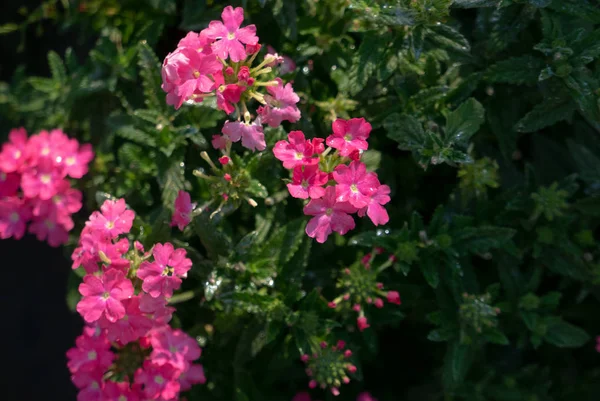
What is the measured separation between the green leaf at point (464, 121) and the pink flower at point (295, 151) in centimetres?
50

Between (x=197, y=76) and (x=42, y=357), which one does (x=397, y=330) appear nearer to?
(x=197, y=76)

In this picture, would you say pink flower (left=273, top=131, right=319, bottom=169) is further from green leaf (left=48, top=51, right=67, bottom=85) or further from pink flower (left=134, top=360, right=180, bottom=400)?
green leaf (left=48, top=51, right=67, bottom=85)

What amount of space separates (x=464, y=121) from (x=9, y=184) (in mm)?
1593

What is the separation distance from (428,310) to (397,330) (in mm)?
448

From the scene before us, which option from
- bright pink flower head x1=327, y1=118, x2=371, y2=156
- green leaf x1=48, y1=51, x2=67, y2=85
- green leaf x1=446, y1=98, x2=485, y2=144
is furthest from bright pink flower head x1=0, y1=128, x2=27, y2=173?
green leaf x1=446, y1=98, x2=485, y2=144

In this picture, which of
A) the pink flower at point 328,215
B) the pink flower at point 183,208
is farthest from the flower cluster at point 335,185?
the pink flower at point 183,208

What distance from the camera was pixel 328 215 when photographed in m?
1.59

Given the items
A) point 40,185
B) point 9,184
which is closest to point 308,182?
point 40,185

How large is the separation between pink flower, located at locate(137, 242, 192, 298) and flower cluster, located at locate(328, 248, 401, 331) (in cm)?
51

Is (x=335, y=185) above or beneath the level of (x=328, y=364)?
above

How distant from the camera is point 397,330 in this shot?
2.62 m

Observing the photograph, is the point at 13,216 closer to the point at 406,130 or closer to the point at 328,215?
the point at 328,215

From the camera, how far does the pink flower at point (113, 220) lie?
173cm

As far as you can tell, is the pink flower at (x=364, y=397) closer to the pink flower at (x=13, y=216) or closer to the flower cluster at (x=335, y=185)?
the flower cluster at (x=335, y=185)
